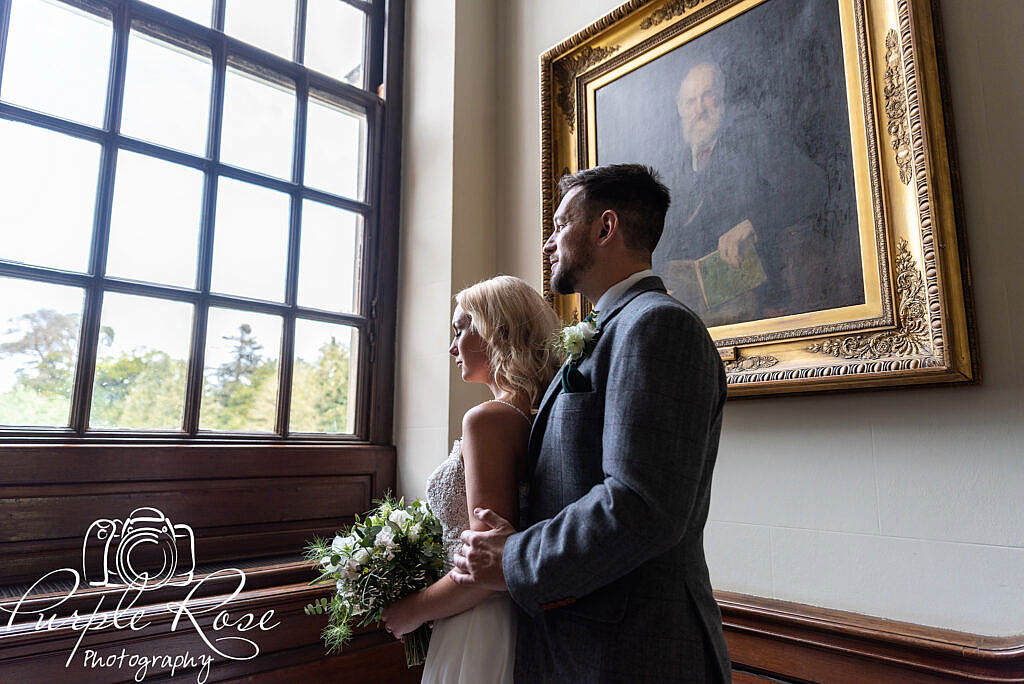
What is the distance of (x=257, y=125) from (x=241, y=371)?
970mm

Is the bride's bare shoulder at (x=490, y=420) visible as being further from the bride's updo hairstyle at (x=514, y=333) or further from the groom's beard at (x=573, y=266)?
the groom's beard at (x=573, y=266)

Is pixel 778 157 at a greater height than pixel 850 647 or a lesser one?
greater

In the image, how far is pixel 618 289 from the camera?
1.28 metres

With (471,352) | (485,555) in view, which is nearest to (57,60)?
(471,352)

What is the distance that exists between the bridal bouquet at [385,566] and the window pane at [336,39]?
7.03ft

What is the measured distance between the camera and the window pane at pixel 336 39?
2818 mm

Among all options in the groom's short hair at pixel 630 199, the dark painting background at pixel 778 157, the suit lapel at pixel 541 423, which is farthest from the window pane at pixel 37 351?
the dark painting background at pixel 778 157

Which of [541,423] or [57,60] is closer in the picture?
[541,423]

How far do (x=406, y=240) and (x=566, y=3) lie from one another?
1.16 metres

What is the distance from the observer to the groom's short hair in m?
1.30

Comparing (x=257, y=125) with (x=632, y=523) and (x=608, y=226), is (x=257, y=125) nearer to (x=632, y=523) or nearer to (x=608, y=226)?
(x=608, y=226)

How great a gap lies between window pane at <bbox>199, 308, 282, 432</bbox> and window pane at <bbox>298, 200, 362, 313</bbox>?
20 cm

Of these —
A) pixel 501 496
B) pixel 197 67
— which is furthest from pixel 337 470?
pixel 197 67

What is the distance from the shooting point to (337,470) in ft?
8.34
